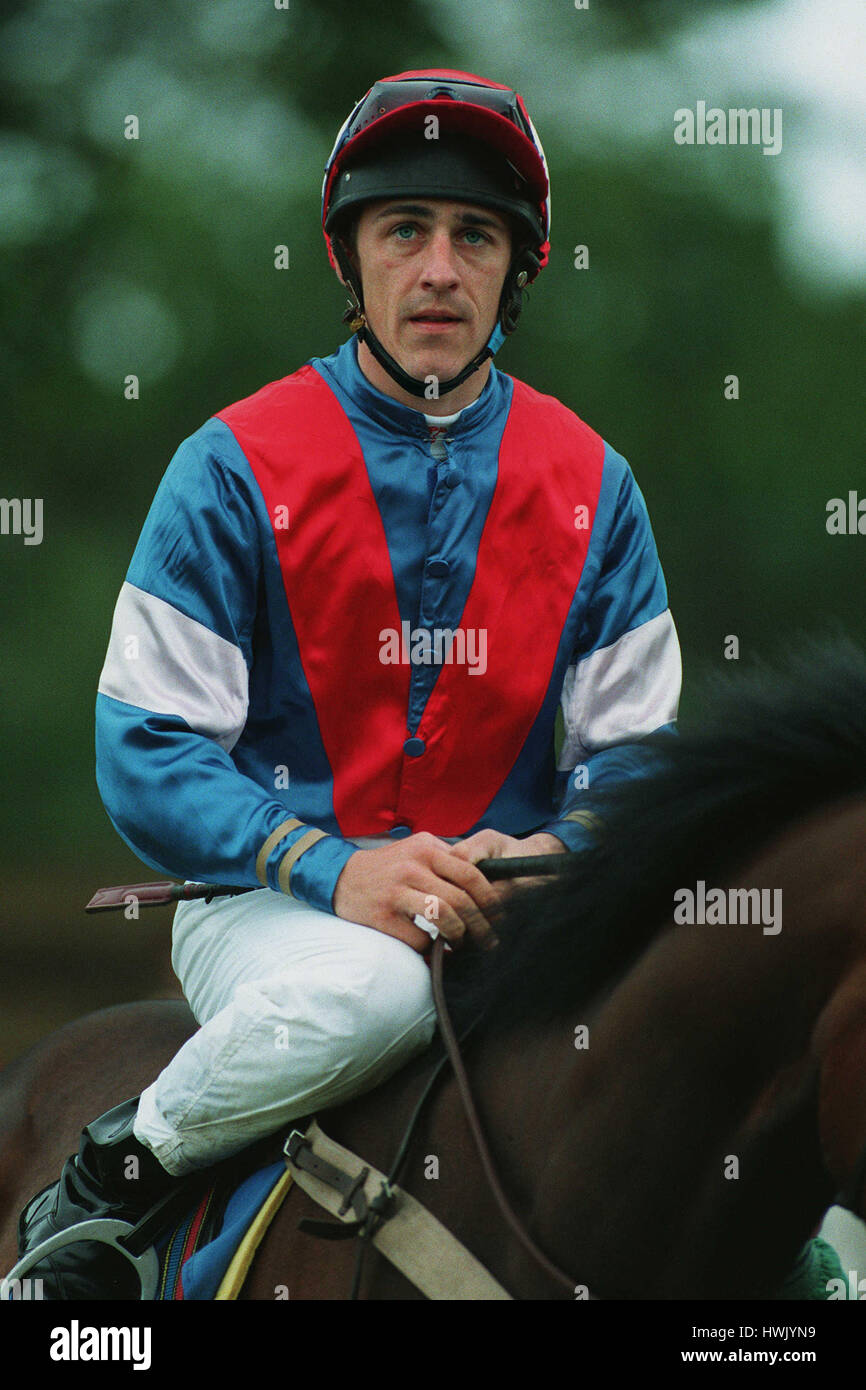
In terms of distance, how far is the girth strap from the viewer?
5.30ft

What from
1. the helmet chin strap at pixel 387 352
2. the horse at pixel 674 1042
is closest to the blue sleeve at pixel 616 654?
the helmet chin strap at pixel 387 352

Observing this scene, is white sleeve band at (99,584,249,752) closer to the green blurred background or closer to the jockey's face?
the jockey's face

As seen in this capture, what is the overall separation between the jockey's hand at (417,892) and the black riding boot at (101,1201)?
46 centimetres

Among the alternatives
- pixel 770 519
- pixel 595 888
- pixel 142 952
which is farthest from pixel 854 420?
pixel 595 888

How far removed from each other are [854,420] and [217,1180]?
22.7 ft

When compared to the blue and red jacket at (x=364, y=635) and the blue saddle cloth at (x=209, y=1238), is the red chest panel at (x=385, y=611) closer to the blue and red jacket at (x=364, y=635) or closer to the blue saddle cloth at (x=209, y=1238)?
the blue and red jacket at (x=364, y=635)

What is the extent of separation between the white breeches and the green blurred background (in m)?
6.01

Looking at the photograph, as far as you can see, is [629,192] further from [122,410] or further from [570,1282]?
[570,1282]

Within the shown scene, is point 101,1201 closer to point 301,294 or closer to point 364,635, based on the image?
point 364,635

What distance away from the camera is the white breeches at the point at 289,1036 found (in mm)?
1732

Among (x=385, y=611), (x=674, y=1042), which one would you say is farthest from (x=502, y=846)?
(x=674, y=1042)

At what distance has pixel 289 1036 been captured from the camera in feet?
5.70

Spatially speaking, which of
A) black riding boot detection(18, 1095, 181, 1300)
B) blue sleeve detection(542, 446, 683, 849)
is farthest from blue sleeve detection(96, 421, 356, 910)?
blue sleeve detection(542, 446, 683, 849)
